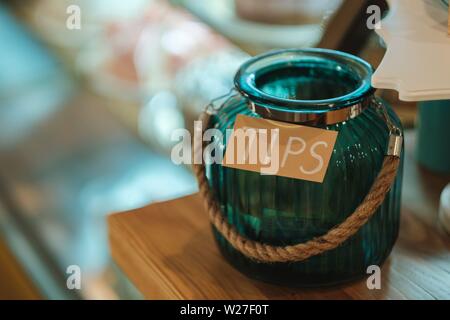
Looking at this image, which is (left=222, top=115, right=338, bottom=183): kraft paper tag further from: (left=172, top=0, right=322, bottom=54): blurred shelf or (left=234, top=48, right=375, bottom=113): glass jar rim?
(left=172, top=0, right=322, bottom=54): blurred shelf

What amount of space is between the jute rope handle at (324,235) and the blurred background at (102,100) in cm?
19

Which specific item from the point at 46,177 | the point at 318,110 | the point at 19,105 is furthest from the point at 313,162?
the point at 19,105

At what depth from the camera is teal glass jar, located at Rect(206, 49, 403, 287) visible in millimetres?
665

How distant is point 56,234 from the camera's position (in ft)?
3.66

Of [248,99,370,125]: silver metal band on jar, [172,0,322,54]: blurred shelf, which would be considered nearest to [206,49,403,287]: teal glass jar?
[248,99,370,125]: silver metal band on jar

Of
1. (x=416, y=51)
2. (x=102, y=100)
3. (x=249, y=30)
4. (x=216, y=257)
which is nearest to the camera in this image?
(x=416, y=51)

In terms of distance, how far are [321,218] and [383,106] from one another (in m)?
0.11

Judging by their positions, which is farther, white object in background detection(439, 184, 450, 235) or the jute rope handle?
white object in background detection(439, 184, 450, 235)

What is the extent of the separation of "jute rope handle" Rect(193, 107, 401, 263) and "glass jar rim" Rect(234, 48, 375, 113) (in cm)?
6

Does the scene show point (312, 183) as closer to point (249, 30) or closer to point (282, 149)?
point (282, 149)

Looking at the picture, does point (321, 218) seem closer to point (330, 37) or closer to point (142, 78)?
point (330, 37)

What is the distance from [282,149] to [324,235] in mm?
82

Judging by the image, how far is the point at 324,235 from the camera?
672 millimetres

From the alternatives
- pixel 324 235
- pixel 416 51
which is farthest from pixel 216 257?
pixel 416 51
